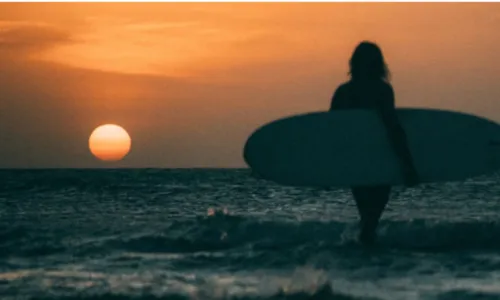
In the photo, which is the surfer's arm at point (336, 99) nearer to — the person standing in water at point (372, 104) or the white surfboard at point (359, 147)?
the person standing in water at point (372, 104)

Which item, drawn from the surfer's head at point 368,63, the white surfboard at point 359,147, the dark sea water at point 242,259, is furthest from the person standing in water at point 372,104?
the dark sea water at point 242,259

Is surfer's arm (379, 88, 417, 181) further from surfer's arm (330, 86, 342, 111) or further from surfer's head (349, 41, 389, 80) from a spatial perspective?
surfer's arm (330, 86, 342, 111)

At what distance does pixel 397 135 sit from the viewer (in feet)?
25.0

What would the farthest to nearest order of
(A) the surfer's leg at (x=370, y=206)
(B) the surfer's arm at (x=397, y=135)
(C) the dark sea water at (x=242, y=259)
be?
(B) the surfer's arm at (x=397, y=135), (A) the surfer's leg at (x=370, y=206), (C) the dark sea water at (x=242, y=259)

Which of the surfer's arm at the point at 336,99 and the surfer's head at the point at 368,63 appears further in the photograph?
the surfer's arm at the point at 336,99

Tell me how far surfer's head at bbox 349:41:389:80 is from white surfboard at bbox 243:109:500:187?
513 millimetres

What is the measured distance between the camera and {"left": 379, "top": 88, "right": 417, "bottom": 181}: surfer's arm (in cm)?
748

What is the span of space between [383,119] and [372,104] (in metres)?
0.18

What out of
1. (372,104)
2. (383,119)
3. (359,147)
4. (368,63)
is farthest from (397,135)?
(368,63)

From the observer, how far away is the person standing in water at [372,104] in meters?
7.37

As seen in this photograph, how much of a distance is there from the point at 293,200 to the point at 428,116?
10.3 m

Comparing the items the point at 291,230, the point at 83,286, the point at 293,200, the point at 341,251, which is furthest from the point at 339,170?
the point at 293,200

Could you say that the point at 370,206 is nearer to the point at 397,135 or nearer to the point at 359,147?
the point at 397,135

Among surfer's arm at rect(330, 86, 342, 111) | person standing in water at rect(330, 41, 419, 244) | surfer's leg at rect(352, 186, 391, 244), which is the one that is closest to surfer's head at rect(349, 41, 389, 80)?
person standing in water at rect(330, 41, 419, 244)
